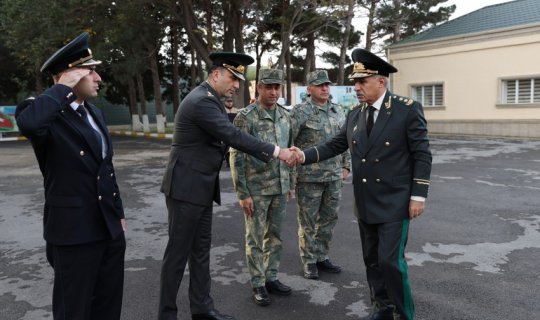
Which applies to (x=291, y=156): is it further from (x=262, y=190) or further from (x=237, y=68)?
(x=237, y=68)

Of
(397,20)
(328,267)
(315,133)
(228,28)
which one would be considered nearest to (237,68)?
(315,133)

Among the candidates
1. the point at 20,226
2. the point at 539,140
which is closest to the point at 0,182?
the point at 20,226

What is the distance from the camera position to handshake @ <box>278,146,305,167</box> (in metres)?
3.55

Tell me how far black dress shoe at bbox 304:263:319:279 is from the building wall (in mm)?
16501

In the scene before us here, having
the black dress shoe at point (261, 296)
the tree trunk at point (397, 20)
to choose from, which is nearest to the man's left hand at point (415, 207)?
the black dress shoe at point (261, 296)

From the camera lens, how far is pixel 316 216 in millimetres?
4426

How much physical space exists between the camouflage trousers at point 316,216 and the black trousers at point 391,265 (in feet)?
3.25

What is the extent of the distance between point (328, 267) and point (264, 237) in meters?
0.78

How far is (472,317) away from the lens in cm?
336

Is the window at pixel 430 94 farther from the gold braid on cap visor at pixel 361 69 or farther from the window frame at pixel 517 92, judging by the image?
the gold braid on cap visor at pixel 361 69

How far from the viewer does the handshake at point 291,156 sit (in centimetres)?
355

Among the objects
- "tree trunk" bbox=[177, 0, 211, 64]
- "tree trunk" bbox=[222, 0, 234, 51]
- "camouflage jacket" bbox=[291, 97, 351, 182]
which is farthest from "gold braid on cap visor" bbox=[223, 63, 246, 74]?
"tree trunk" bbox=[222, 0, 234, 51]

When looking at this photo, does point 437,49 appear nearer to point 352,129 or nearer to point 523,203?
point 523,203

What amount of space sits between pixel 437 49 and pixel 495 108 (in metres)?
3.89
